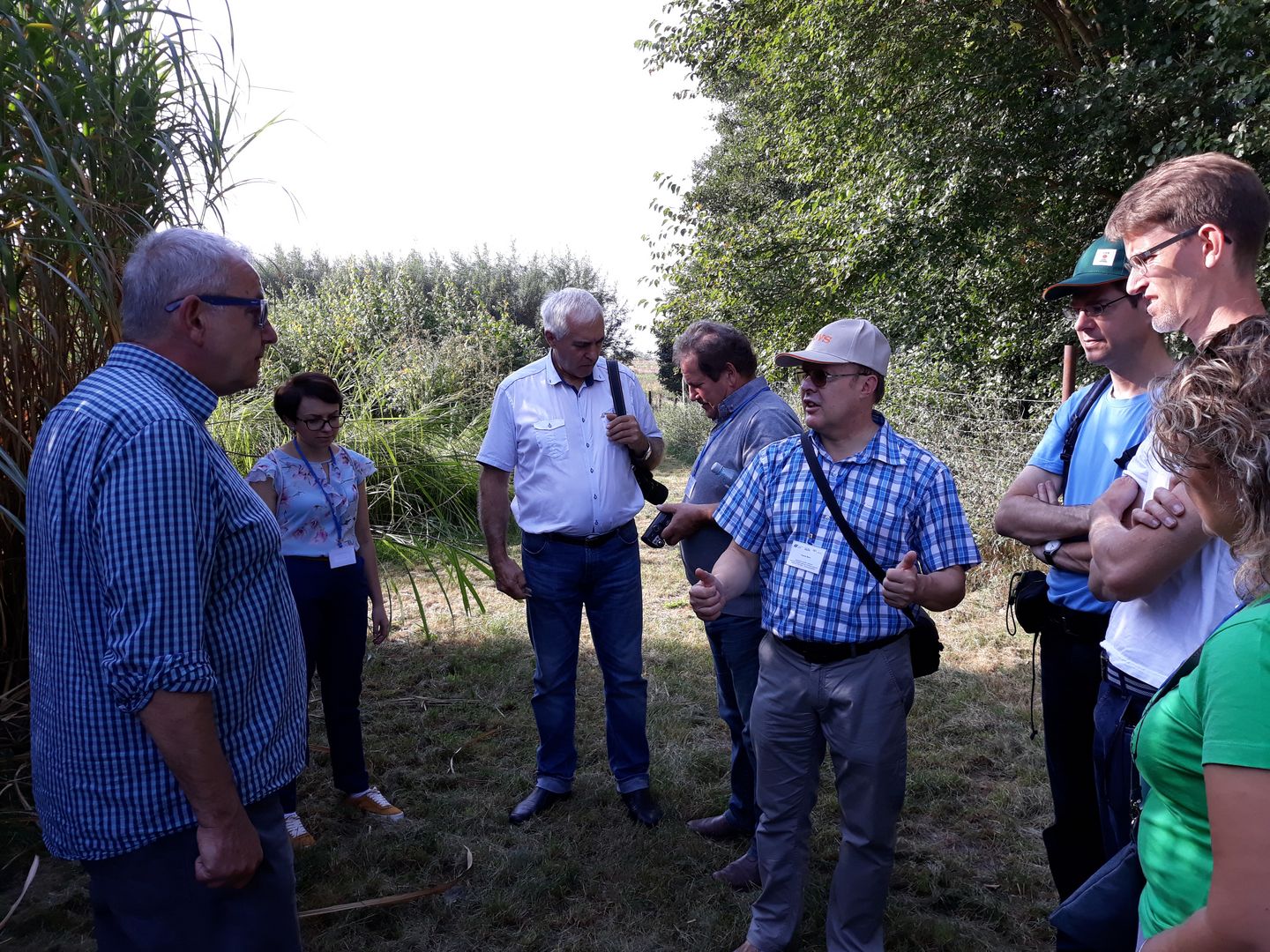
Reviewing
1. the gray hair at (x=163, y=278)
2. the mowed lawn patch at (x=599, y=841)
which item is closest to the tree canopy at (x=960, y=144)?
the mowed lawn patch at (x=599, y=841)

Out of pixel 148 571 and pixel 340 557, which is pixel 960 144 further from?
pixel 148 571

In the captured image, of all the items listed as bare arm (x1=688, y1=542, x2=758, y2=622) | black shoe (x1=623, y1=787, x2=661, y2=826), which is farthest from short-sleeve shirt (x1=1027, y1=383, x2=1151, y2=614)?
black shoe (x1=623, y1=787, x2=661, y2=826)

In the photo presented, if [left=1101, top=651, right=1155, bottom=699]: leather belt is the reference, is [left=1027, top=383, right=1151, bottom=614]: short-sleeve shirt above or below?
above

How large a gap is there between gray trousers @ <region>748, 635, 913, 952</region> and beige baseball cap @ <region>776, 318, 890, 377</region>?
0.84m

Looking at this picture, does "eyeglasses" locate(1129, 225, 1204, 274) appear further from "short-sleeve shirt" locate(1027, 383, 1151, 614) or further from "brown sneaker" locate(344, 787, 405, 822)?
"brown sneaker" locate(344, 787, 405, 822)

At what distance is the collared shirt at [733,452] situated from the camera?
317cm

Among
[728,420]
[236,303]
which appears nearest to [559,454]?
[728,420]

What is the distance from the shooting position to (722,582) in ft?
8.65

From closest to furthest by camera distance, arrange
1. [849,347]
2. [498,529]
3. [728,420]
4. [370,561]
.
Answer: [849,347], [728,420], [498,529], [370,561]

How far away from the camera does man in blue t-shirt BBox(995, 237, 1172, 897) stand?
7.20 feet

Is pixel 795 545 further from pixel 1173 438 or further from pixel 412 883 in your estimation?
pixel 412 883

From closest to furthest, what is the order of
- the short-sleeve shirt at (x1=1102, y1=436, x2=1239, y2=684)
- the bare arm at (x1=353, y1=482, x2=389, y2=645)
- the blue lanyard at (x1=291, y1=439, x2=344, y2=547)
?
the short-sleeve shirt at (x1=1102, y1=436, x2=1239, y2=684)
the blue lanyard at (x1=291, y1=439, x2=344, y2=547)
the bare arm at (x1=353, y1=482, x2=389, y2=645)

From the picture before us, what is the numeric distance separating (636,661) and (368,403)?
563cm

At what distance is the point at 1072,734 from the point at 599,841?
6.52 feet
